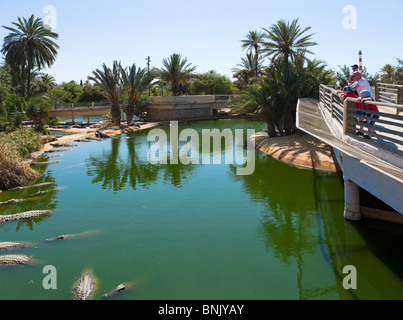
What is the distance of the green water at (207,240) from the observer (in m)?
7.56

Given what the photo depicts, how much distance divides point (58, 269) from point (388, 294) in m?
7.47

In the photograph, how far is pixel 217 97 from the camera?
48125 mm

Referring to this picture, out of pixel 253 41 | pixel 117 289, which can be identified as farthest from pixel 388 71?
pixel 117 289

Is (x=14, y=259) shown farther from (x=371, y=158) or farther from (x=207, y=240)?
(x=371, y=158)

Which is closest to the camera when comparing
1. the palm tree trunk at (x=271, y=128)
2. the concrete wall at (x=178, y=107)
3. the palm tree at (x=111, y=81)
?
the palm tree trunk at (x=271, y=128)

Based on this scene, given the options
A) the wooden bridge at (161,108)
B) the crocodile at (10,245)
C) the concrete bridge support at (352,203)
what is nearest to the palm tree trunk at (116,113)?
the wooden bridge at (161,108)

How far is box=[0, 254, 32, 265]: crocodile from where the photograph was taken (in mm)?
8570

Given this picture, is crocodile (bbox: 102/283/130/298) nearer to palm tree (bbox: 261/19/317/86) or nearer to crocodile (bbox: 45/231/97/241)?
crocodile (bbox: 45/231/97/241)

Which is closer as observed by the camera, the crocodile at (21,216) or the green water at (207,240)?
the green water at (207,240)

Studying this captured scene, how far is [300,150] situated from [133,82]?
2415cm

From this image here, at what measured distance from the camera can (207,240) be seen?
984 cm

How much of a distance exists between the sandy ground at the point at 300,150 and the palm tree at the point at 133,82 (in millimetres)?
18865

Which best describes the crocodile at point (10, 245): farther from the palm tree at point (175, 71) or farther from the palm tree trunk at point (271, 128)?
the palm tree at point (175, 71)
